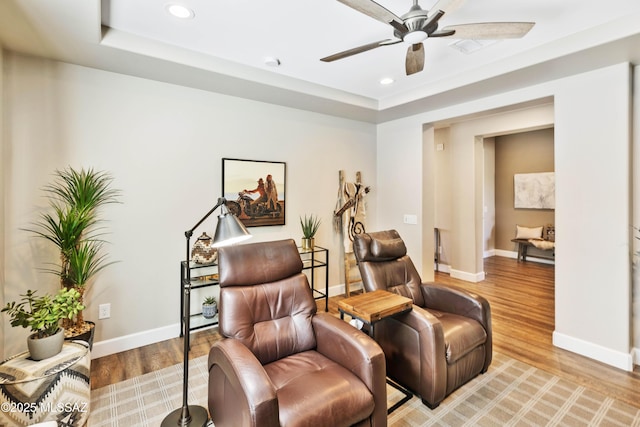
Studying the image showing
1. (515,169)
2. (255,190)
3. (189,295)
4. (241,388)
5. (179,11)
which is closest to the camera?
(241,388)

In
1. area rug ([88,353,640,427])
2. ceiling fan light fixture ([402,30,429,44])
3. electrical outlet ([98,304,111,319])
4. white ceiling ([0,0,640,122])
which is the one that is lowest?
area rug ([88,353,640,427])

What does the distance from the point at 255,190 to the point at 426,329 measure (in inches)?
92.7

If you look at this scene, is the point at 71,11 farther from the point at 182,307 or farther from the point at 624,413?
the point at 624,413

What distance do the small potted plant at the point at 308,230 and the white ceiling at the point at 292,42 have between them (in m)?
1.52

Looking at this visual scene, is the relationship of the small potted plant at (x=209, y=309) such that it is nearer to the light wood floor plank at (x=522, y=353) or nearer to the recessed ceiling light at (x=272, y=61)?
the light wood floor plank at (x=522, y=353)

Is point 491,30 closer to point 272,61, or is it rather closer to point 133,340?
point 272,61

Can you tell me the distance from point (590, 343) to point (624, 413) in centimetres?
87

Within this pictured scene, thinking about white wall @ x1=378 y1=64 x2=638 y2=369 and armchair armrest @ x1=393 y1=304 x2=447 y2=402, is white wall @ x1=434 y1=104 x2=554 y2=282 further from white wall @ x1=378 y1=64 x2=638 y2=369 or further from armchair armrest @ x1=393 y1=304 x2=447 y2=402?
armchair armrest @ x1=393 y1=304 x2=447 y2=402

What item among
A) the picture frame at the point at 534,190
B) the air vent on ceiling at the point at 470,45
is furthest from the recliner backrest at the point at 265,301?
the picture frame at the point at 534,190

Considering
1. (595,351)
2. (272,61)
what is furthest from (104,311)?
(595,351)

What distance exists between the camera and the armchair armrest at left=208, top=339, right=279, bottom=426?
1269 mm

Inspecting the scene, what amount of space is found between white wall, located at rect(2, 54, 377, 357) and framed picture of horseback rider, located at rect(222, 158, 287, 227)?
0.30 ft

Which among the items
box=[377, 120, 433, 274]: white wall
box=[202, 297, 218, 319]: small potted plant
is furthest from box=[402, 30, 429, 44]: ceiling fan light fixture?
box=[202, 297, 218, 319]: small potted plant

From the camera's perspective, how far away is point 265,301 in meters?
2.03
